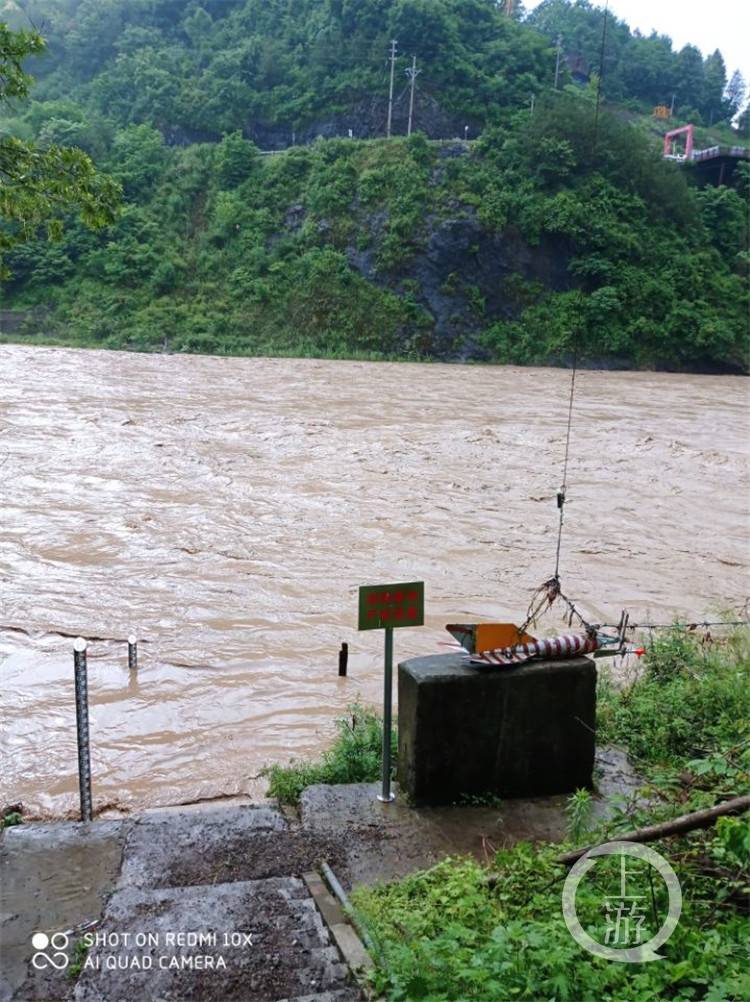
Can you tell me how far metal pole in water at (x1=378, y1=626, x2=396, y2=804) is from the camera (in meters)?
3.97

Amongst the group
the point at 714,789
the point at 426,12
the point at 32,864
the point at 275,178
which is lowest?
the point at 32,864

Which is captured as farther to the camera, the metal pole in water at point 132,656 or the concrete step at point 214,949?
the metal pole in water at point 132,656

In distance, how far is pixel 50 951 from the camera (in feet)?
9.52

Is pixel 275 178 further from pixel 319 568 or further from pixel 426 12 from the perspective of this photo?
pixel 319 568

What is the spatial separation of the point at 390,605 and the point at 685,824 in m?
1.58

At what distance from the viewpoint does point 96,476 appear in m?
13.2

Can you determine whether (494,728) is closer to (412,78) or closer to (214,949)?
(214,949)

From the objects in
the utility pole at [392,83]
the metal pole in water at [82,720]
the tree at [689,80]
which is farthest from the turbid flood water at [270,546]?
the tree at [689,80]

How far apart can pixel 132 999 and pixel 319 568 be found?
6.99 metres

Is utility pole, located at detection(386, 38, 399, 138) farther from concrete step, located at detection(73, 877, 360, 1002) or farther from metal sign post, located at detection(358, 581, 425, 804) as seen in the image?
concrete step, located at detection(73, 877, 360, 1002)

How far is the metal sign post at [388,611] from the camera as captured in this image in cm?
391

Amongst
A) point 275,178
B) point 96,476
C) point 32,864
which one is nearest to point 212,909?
point 32,864

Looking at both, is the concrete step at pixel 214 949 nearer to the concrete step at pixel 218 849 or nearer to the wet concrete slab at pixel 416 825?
the concrete step at pixel 218 849

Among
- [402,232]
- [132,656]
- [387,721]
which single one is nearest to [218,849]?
[387,721]
